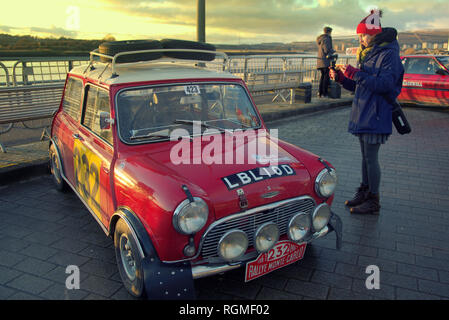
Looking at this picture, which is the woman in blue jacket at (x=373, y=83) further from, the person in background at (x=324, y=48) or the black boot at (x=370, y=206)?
the person in background at (x=324, y=48)

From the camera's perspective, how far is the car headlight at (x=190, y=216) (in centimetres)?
263

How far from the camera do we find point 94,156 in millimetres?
3738

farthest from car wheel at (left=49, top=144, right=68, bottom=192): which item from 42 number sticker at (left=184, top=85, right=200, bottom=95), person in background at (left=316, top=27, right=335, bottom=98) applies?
person in background at (left=316, top=27, right=335, bottom=98)

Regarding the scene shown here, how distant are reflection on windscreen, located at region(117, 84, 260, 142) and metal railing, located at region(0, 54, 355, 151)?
13.4 feet

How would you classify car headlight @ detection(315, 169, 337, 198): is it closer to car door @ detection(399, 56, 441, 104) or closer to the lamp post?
the lamp post

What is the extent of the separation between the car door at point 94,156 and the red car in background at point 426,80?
10756 millimetres

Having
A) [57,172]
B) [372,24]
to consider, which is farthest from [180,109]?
[57,172]

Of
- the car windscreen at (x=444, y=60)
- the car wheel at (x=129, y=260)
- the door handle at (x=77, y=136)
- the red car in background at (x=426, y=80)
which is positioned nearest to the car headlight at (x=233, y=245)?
the car wheel at (x=129, y=260)

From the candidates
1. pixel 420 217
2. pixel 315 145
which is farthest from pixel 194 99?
pixel 315 145

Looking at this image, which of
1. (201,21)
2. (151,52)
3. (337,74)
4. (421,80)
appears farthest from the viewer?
(421,80)

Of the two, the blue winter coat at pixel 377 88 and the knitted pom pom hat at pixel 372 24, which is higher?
the knitted pom pom hat at pixel 372 24

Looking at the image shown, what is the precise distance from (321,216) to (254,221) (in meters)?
0.67

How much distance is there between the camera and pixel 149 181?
2.89m

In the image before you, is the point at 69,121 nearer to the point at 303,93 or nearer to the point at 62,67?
the point at 62,67
